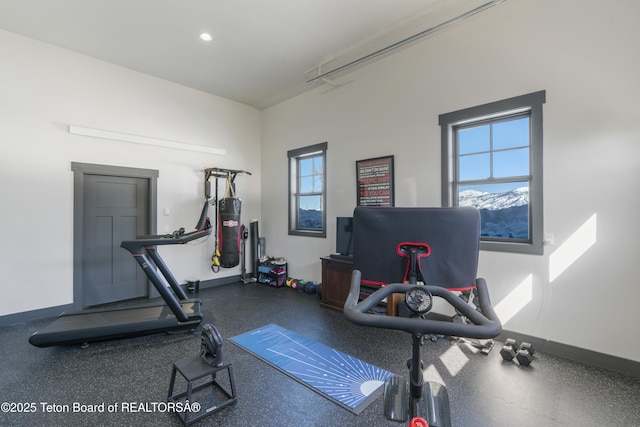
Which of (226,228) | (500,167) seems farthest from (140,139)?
(500,167)

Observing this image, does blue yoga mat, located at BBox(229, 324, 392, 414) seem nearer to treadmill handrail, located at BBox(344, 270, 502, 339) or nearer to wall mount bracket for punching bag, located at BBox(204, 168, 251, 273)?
treadmill handrail, located at BBox(344, 270, 502, 339)

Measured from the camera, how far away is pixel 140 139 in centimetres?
475

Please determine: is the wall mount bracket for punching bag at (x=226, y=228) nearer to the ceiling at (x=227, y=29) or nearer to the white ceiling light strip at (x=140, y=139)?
the white ceiling light strip at (x=140, y=139)

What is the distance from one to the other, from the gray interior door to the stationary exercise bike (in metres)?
4.64

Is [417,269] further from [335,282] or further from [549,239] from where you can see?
[335,282]

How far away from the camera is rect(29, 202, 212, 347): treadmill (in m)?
3.00

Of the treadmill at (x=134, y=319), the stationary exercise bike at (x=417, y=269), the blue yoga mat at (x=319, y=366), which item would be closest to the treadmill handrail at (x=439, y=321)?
the stationary exercise bike at (x=417, y=269)

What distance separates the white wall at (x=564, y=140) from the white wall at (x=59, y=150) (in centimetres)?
389

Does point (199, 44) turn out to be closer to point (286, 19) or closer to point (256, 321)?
point (286, 19)

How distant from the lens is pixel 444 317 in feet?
11.9

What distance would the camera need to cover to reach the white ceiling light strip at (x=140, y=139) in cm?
421

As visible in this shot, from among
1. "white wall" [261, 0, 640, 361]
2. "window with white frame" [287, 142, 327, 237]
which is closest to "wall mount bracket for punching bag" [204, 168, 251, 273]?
"window with white frame" [287, 142, 327, 237]

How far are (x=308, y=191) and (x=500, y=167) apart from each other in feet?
10.6

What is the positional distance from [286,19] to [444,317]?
407 cm
